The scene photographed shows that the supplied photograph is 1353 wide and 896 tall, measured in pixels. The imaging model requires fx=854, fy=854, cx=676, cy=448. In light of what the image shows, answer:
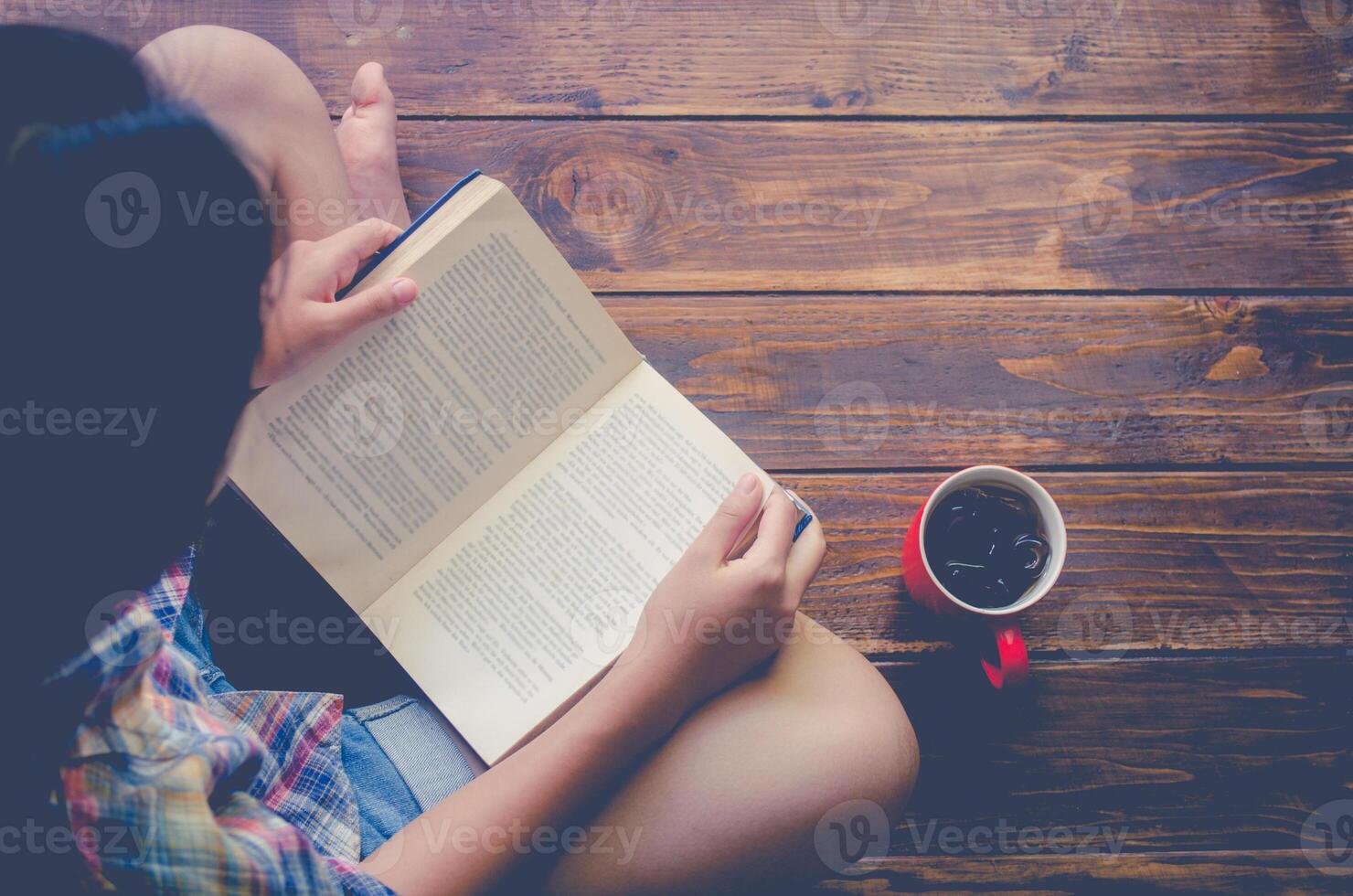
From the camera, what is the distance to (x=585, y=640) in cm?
65

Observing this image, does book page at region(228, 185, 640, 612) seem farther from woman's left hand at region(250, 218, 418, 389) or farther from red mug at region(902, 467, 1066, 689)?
red mug at region(902, 467, 1066, 689)

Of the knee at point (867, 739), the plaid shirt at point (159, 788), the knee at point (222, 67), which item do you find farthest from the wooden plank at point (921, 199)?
the plaid shirt at point (159, 788)

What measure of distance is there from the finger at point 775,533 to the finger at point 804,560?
15 millimetres

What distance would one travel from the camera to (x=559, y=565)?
669 mm

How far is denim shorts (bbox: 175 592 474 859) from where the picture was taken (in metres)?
0.63

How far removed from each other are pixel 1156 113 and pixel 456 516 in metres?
0.84

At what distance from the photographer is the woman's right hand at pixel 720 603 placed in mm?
634

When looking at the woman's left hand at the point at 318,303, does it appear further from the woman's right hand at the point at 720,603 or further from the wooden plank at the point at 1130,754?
the wooden plank at the point at 1130,754

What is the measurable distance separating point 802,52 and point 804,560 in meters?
0.56

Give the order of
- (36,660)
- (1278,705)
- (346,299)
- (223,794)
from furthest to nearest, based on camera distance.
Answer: (1278,705), (346,299), (223,794), (36,660)

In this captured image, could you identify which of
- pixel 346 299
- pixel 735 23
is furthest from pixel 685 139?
pixel 346 299

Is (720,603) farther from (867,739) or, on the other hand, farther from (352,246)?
(352,246)

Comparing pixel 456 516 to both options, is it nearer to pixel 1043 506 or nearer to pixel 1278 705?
pixel 1043 506

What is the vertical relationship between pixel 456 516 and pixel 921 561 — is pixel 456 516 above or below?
above
